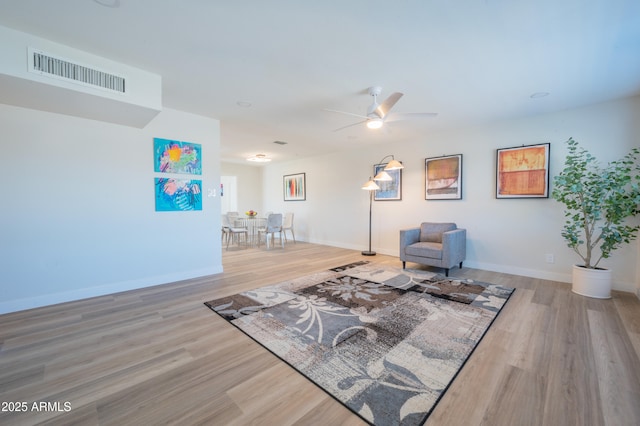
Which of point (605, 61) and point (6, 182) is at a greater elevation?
point (605, 61)

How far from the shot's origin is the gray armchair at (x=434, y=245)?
4039mm

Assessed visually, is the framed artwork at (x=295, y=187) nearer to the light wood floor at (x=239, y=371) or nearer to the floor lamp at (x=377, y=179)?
the floor lamp at (x=377, y=179)

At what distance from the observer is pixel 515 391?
163 centimetres

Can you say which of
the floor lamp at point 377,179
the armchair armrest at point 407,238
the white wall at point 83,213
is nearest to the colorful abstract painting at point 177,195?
the white wall at point 83,213

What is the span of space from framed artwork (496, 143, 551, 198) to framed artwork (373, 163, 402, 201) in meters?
1.82

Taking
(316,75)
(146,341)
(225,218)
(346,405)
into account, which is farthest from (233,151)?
(346,405)

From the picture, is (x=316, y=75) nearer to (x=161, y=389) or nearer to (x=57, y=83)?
(x=57, y=83)

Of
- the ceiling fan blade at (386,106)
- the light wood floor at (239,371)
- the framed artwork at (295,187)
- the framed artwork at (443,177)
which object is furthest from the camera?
the framed artwork at (295,187)

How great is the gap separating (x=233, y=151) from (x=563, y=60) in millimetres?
6342

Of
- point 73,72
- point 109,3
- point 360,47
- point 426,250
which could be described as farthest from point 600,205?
point 73,72

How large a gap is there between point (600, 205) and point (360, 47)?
356 cm

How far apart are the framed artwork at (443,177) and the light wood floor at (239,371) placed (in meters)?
2.38

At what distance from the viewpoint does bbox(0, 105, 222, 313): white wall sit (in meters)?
2.84

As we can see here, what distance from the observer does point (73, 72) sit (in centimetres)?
241
